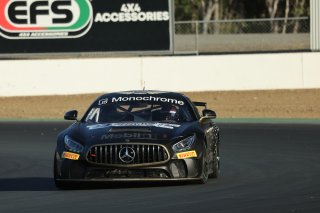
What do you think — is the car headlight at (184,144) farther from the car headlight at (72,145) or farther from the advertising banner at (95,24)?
the advertising banner at (95,24)

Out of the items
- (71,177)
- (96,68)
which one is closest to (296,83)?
(96,68)

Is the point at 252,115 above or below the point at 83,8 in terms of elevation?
below

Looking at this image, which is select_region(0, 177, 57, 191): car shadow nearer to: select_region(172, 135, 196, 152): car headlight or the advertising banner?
select_region(172, 135, 196, 152): car headlight

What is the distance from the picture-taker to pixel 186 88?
108ft

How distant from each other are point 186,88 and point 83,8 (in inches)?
197

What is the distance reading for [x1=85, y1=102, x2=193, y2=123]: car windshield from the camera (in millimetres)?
14766

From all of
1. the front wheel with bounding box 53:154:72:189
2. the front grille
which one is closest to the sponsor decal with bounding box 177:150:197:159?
the front grille

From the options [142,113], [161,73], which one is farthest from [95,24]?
[142,113]

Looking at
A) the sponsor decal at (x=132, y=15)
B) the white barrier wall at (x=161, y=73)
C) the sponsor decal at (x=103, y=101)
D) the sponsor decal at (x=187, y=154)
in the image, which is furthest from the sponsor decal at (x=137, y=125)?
the sponsor decal at (x=132, y=15)

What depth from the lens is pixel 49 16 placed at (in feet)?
117

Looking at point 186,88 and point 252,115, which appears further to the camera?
point 186,88

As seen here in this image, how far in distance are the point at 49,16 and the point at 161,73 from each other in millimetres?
5080

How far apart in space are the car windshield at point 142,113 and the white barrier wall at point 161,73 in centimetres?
1707

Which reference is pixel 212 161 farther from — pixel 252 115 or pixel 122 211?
pixel 252 115
